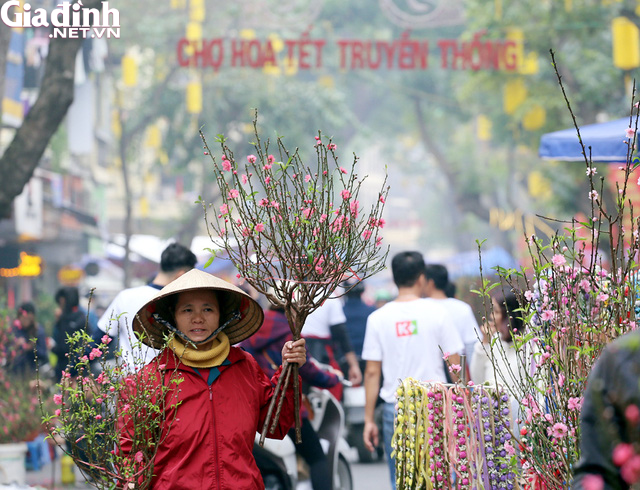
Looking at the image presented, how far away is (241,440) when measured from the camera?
146 inches

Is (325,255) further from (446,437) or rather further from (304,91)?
(304,91)

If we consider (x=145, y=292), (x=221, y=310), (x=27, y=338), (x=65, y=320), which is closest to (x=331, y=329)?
(x=145, y=292)

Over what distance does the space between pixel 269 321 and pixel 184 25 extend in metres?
19.9

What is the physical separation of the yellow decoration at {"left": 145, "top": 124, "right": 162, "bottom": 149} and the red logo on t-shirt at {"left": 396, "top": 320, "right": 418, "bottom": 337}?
70.5ft

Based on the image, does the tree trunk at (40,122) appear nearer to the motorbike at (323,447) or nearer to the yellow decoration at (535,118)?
the motorbike at (323,447)

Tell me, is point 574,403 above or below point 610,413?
below

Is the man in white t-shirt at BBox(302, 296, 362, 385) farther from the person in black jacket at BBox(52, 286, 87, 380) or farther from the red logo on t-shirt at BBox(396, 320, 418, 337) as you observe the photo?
the person in black jacket at BBox(52, 286, 87, 380)

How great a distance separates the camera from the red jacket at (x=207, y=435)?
361cm

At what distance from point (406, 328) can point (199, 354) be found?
2.14m


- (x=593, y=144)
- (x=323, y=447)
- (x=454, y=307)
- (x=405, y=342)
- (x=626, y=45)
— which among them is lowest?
(x=323, y=447)

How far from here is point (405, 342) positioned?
18.6ft

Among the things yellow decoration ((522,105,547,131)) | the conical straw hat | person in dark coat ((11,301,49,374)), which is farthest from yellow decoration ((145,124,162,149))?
the conical straw hat

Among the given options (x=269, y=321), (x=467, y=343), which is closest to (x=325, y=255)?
(x=269, y=321)

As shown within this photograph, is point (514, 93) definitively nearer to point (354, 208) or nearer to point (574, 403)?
point (354, 208)
